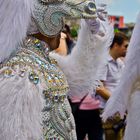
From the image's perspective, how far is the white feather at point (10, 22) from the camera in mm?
1506

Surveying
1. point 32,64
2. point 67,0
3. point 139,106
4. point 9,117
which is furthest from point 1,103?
point 139,106

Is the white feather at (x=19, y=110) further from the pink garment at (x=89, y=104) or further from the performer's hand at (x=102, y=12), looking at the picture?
the pink garment at (x=89, y=104)

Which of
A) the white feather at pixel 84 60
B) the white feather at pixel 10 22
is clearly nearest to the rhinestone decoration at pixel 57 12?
the white feather at pixel 10 22

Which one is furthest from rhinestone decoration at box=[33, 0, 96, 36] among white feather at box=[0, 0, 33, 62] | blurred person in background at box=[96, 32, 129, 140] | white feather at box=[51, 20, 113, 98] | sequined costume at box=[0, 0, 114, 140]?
blurred person in background at box=[96, 32, 129, 140]

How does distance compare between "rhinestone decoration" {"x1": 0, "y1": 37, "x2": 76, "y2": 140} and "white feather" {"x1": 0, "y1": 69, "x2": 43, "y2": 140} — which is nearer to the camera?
"white feather" {"x1": 0, "y1": 69, "x2": 43, "y2": 140}

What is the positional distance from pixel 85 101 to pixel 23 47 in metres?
2.00

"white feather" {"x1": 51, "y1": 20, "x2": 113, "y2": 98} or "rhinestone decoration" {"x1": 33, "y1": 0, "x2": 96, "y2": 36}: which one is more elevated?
"rhinestone decoration" {"x1": 33, "y1": 0, "x2": 96, "y2": 36}

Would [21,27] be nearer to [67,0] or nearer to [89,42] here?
[67,0]

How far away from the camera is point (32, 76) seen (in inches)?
58.8

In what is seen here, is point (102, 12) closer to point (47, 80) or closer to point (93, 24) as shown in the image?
point (93, 24)

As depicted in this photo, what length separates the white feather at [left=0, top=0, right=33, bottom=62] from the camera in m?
1.51

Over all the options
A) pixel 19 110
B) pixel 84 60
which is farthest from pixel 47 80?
pixel 84 60

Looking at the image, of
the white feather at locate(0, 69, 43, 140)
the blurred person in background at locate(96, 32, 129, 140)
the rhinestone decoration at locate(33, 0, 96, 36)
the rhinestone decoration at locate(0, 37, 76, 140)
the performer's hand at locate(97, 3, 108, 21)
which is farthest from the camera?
the blurred person in background at locate(96, 32, 129, 140)

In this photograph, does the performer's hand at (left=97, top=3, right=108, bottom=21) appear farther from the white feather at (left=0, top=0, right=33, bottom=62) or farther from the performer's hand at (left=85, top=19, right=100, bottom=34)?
the white feather at (left=0, top=0, right=33, bottom=62)
